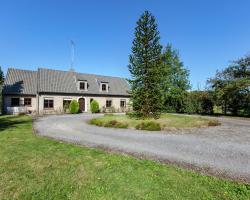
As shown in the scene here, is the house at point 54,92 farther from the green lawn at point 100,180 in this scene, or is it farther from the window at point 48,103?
the green lawn at point 100,180

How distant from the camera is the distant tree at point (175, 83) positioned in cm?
3258


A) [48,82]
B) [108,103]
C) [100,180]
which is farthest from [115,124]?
[108,103]

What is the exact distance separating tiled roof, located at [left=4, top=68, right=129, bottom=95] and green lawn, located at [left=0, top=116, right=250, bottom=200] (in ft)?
76.4

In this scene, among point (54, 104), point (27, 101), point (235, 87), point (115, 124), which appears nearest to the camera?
point (115, 124)

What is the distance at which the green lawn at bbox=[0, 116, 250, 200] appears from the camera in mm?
4012

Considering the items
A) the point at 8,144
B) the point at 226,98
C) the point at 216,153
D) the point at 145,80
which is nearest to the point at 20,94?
the point at 145,80

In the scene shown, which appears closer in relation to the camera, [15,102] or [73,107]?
[15,102]

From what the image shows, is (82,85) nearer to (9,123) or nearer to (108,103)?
(108,103)

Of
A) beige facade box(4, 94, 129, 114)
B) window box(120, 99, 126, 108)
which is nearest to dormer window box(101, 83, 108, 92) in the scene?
beige facade box(4, 94, 129, 114)

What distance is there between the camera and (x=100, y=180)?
15.4 ft

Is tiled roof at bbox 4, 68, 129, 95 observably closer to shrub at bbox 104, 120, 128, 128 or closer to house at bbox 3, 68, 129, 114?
house at bbox 3, 68, 129, 114

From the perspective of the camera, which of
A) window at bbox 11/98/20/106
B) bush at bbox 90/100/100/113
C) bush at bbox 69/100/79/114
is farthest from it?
bush at bbox 90/100/100/113

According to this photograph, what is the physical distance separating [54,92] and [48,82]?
210cm

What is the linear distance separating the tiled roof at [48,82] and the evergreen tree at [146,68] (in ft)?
52.0
